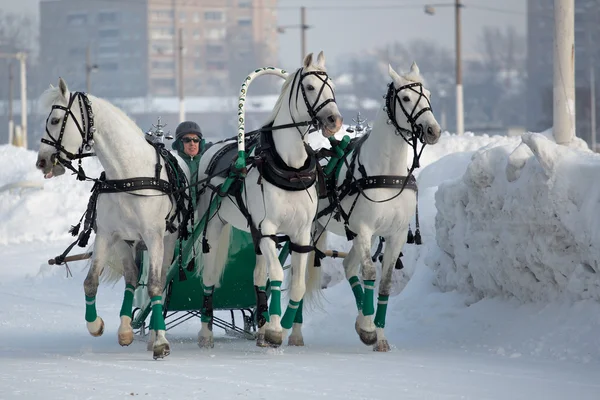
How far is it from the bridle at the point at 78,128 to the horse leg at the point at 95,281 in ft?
2.75

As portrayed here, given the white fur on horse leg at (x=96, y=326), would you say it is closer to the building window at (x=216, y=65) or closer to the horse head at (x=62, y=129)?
the horse head at (x=62, y=129)

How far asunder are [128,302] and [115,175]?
4.26ft

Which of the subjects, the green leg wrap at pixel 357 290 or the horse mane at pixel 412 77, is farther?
the green leg wrap at pixel 357 290

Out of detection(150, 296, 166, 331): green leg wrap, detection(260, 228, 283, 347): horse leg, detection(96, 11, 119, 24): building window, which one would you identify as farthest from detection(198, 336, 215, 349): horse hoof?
detection(96, 11, 119, 24): building window

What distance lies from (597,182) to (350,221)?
228 cm

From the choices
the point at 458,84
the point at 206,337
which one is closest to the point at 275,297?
the point at 206,337

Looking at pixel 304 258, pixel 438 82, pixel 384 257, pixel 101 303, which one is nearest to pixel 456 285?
pixel 384 257

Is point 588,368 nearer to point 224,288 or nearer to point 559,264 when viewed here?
point 559,264

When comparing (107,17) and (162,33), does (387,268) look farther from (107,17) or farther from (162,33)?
(107,17)

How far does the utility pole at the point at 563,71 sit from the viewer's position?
16.2 meters

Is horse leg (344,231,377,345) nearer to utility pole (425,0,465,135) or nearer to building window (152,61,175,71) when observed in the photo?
utility pole (425,0,465,135)

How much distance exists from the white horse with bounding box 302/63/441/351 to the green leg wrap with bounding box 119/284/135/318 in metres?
1.99

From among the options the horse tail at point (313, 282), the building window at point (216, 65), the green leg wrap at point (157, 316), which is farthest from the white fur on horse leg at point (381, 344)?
the building window at point (216, 65)

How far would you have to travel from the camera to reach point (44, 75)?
351 feet
